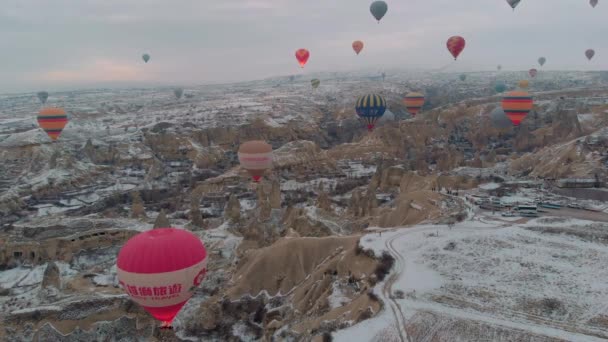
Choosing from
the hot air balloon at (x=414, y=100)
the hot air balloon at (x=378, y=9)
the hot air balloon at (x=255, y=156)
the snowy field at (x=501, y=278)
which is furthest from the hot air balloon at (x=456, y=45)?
the snowy field at (x=501, y=278)

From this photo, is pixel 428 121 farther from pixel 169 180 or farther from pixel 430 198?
pixel 430 198

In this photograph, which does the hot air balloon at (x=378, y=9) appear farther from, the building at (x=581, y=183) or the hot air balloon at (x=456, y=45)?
the building at (x=581, y=183)

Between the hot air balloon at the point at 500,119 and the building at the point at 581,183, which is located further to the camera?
the hot air balloon at the point at 500,119

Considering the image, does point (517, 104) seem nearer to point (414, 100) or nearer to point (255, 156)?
point (414, 100)

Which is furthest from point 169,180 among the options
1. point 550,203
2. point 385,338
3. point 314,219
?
point 385,338

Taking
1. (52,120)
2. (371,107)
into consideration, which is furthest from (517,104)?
(52,120)

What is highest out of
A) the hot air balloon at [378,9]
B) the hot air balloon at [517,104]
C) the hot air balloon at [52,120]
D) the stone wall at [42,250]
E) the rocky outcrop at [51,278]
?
the hot air balloon at [378,9]
